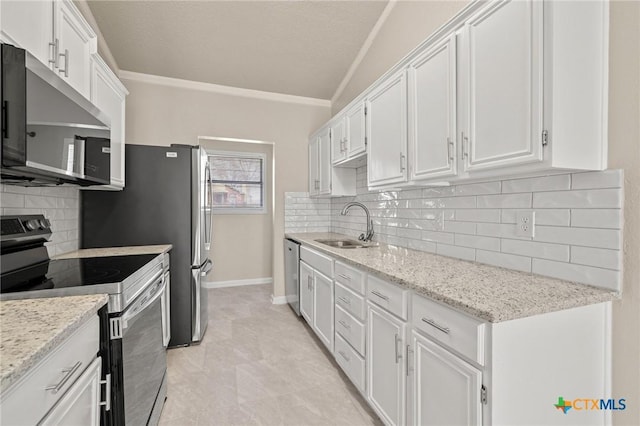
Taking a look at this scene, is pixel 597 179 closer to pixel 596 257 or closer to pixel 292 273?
pixel 596 257

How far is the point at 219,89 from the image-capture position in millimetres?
3488

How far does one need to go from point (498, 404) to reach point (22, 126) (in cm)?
183

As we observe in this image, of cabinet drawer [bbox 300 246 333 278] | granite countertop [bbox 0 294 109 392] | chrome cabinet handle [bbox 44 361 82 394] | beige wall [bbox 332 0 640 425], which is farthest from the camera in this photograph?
cabinet drawer [bbox 300 246 333 278]

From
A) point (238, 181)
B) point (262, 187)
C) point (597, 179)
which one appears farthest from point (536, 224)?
point (238, 181)

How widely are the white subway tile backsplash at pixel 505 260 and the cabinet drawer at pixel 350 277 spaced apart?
679mm

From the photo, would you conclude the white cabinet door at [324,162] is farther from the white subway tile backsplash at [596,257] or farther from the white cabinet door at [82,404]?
the white cabinet door at [82,404]

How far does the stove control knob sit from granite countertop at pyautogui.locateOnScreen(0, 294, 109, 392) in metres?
0.68

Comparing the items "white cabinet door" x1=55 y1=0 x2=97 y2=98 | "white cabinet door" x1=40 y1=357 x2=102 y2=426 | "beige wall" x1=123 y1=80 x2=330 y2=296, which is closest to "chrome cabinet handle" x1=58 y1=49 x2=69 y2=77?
"white cabinet door" x1=55 y1=0 x2=97 y2=98

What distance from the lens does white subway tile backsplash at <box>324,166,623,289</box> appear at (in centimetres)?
107

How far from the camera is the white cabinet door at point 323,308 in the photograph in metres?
2.24

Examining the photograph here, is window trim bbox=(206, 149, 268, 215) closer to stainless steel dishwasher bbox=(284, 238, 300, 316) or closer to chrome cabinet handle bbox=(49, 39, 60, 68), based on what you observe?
stainless steel dishwasher bbox=(284, 238, 300, 316)

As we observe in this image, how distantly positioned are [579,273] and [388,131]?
1.35 metres

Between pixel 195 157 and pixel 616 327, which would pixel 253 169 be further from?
pixel 616 327

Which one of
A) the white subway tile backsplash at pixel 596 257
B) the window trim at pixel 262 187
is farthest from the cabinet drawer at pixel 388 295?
the window trim at pixel 262 187
